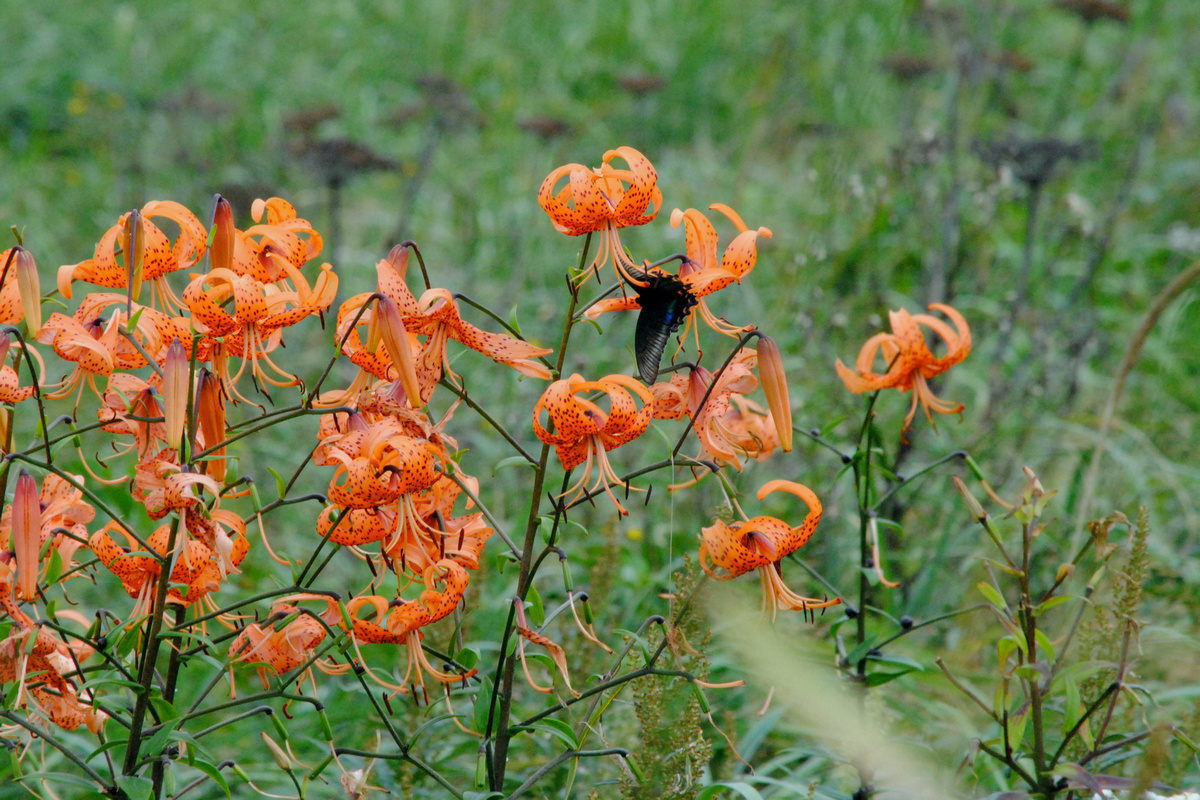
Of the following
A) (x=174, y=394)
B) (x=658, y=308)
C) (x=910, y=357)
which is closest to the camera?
(x=174, y=394)

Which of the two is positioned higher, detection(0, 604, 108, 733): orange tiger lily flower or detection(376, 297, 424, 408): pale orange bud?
detection(376, 297, 424, 408): pale orange bud

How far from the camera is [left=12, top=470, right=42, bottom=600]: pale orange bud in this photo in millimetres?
918

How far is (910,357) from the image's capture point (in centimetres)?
128

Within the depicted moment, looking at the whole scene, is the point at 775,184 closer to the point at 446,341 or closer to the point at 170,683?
the point at 446,341

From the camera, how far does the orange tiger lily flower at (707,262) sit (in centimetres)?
102

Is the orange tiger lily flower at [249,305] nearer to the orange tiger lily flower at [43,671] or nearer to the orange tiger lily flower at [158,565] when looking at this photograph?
the orange tiger lily flower at [158,565]

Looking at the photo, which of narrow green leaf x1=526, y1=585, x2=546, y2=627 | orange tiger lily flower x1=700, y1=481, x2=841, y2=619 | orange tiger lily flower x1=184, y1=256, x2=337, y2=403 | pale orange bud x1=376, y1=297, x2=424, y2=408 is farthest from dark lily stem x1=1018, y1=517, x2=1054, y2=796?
orange tiger lily flower x1=184, y1=256, x2=337, y2=403

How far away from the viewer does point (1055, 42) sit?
5.49 meters

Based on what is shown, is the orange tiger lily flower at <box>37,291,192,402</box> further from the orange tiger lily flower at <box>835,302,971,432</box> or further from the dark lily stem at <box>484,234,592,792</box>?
the orange tiger lily flower at <box>835,302,971,432</box>

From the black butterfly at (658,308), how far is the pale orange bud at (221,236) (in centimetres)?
37

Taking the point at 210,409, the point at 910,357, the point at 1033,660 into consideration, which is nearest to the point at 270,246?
the point at 210,409

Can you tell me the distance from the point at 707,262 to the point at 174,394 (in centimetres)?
51

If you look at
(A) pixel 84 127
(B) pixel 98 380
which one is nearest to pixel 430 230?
(A) pixel 84 127

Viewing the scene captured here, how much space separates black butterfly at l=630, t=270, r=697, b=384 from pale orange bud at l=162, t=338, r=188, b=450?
39 centimetres
